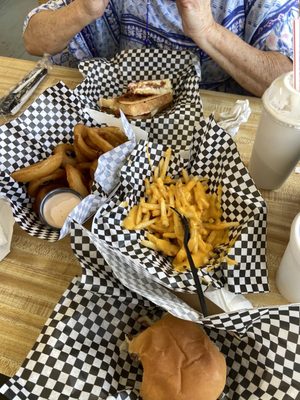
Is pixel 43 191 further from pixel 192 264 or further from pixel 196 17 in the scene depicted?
pixel 196 17

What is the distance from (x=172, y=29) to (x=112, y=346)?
43.0 inches

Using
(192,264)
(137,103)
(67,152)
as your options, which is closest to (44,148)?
(67,152)

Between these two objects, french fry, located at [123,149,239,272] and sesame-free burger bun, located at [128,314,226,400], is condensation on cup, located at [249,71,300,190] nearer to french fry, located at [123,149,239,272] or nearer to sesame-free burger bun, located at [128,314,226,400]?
french fry, located at [123,149,239,272]

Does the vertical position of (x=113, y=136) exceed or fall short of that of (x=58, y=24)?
it falls short

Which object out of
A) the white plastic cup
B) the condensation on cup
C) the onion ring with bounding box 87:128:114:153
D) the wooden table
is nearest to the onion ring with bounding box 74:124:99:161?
the onion ring with bounding box 87:128:114:153

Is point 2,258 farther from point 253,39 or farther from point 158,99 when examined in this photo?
point 253,39

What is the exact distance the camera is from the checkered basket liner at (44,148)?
3.14 ft

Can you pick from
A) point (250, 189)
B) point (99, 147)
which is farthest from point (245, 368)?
point (99, 147)

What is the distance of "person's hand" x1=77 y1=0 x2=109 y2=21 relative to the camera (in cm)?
132

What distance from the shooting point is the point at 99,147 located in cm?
104

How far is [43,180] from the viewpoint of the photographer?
1.04m

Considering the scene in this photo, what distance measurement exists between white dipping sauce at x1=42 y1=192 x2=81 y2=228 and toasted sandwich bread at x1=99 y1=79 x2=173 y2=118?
1.18ft

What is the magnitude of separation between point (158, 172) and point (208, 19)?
1.94 ft

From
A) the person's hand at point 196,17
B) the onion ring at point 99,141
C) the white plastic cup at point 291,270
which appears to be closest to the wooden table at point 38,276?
the white plastic cup at point 291,270
